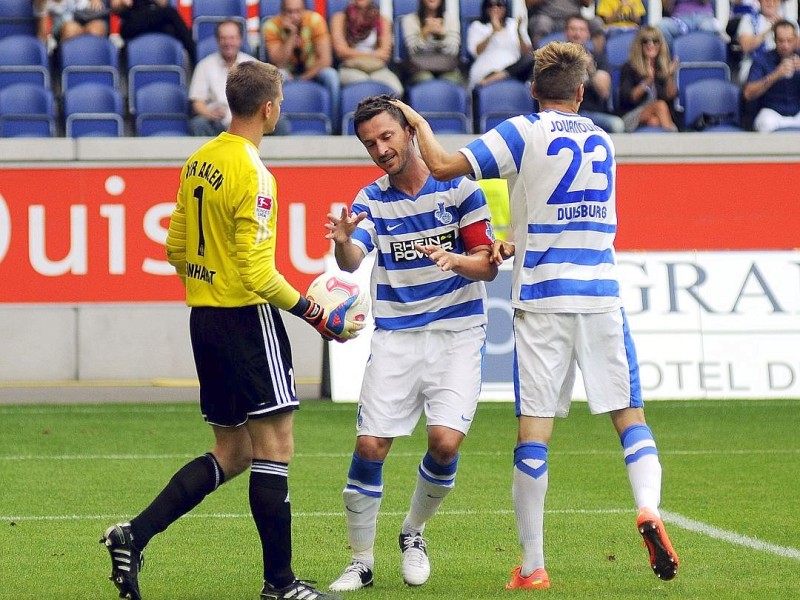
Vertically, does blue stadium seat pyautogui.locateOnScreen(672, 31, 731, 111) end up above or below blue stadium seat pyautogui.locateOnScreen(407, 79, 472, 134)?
above

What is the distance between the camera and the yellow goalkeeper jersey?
4.92 m

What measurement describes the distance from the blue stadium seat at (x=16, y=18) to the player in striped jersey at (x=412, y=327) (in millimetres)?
11486

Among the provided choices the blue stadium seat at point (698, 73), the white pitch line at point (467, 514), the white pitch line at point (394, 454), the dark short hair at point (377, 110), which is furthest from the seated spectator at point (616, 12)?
the dark short hair at point (377, 110)

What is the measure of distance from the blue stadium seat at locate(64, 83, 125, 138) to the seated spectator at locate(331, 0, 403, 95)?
249 centimetres

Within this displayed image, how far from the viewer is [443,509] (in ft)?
24.2

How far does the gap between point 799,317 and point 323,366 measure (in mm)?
4334

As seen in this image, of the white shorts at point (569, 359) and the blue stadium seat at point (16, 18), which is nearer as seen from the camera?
the white shorts at point (569, 359)

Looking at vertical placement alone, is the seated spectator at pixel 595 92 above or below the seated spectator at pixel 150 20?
below

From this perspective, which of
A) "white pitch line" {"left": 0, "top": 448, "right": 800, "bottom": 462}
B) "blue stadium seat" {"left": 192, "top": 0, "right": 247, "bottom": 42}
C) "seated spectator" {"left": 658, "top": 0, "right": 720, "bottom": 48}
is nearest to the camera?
"white pitch line" {"left": 0, "top": 448, "right": 800, "bottom": 462}

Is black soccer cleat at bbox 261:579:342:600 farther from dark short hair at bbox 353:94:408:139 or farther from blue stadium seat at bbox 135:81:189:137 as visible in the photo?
blue stadium seat at bbox 135:81:189:137

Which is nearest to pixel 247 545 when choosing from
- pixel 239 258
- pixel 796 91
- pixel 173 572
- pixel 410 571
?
pixel 173 572

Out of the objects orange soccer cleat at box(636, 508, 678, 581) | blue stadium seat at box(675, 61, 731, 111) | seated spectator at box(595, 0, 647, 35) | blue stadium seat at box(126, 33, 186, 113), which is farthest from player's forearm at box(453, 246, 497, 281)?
seated spectator at box(595, 0, 647, 35)

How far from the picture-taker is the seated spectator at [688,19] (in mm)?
16609

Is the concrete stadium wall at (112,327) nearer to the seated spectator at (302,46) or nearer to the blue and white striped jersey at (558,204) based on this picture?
the seated spectator at (302,46)
